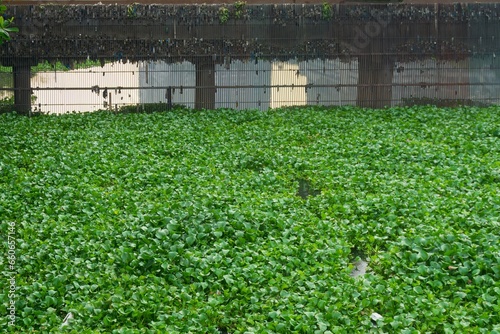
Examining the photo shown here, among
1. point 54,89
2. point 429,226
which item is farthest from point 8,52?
point 429,226

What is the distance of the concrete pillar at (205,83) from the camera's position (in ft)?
60.0

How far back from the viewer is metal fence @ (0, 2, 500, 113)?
59.8ft

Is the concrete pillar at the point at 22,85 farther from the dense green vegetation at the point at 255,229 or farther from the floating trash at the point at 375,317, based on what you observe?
the floating trash at the point at 375,317

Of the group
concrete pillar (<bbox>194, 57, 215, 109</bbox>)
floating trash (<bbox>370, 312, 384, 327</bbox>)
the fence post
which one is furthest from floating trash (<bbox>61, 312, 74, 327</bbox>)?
concrete pillar (<bbox>194, 57, 215, 109</bbox>)

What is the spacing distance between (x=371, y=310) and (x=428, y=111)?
10.1 m

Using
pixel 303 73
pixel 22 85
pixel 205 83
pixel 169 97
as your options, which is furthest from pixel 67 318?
pixel 303 73

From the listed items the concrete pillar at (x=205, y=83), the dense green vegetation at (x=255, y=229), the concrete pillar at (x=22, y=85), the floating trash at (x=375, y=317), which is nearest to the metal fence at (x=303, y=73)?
the concrete pillar at (x=205, y=83)

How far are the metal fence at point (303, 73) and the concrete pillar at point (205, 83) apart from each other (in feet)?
0.08

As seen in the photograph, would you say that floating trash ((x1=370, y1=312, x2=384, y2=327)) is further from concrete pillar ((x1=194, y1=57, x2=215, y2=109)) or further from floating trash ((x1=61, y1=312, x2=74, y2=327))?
concrete pillar ((x1=194, y1=57, x2=215, y2=109))

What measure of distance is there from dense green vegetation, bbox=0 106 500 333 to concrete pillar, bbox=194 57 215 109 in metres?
3.67

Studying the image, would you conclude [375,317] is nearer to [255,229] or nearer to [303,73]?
[255,229]

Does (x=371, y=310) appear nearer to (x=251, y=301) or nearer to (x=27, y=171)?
(x=251, y=301)

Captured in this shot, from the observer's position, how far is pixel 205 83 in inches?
730

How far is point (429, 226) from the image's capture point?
8.48 metres
